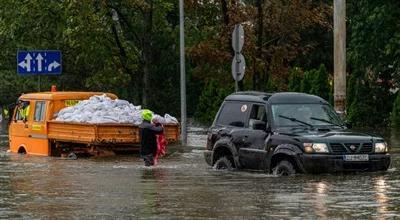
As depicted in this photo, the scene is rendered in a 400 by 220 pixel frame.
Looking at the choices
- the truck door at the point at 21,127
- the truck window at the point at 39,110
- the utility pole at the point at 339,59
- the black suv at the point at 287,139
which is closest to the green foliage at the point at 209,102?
the truck door at the point at 21,127

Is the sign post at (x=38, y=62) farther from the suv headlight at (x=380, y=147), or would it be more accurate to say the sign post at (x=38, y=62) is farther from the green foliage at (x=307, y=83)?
the suv headlight at (x=380, y=147)

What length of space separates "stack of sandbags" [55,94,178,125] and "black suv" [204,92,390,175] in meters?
5.24

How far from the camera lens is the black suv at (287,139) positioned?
56.7 feet

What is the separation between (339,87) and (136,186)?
7594mm

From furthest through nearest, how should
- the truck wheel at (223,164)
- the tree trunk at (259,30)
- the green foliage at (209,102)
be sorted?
the green foliage at (209,102) → the tree trunk at (259,30) → the truck wheel at (223,164)

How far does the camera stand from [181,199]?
14555 millimetres

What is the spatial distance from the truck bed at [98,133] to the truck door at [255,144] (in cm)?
623

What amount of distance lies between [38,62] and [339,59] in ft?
38.1

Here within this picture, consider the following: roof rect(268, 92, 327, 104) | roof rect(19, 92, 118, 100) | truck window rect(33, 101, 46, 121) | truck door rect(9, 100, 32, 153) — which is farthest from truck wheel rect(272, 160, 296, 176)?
truck door rect(9, 100, 32, 153)

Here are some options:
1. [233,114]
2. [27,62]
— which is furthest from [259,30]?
[233,114]

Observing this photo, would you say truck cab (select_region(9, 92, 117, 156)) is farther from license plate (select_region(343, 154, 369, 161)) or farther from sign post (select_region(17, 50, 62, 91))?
license plate (select_region(343, 154, 369, 161))

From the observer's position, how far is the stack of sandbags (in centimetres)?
2502

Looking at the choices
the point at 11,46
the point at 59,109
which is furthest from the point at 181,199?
the point at 11,46

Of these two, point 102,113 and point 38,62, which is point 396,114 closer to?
point 38,62
